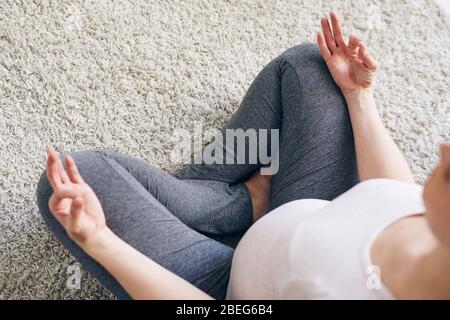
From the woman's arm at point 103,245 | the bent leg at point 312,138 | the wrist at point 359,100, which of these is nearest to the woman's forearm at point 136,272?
the woman's arm at point 103,245

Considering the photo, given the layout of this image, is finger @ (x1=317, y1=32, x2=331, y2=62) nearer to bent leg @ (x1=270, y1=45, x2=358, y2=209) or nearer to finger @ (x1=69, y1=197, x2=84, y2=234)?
bent leg @ (x1=270, y1=45, x2=358, y2=209)

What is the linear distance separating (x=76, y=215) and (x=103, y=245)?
6cm

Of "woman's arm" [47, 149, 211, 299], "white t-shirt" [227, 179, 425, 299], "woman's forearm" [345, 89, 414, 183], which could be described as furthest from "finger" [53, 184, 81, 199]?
"woman's forearm" [345, 89, 414, 183]

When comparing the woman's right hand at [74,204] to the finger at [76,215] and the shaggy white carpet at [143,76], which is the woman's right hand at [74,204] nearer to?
the finger at [76,215]

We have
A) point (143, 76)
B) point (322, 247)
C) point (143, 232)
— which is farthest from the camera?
point (143, 76)

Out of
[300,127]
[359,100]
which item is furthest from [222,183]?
[359,100]

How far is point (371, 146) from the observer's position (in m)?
0.75

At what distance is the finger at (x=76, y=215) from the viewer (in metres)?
0.58

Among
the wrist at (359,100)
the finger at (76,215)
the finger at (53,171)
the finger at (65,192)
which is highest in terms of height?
the wrist at (359,100)

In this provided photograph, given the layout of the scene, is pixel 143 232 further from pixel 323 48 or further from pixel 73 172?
pixel 323 48

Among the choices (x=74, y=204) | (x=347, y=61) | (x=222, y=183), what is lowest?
(x=222, y=183)

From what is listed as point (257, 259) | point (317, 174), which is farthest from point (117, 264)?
point (317, 174)

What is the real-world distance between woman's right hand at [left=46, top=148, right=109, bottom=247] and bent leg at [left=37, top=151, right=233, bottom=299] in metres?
0.04

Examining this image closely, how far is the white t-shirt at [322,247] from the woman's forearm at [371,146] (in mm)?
98
